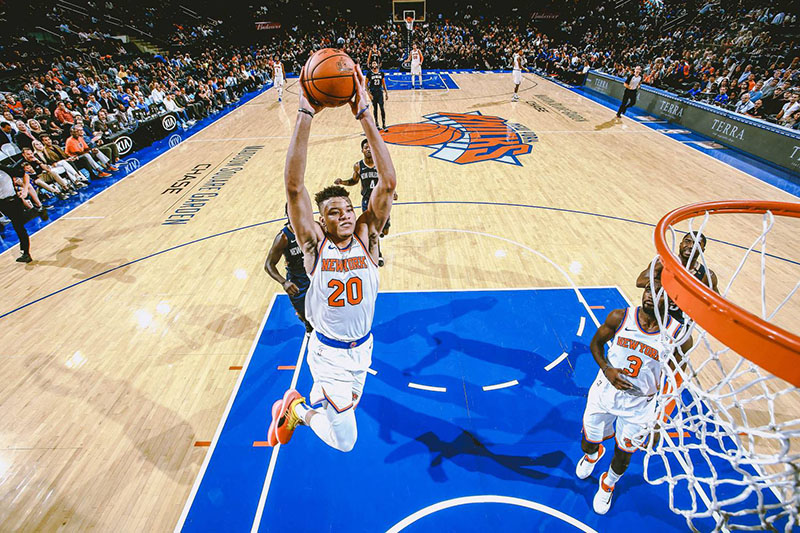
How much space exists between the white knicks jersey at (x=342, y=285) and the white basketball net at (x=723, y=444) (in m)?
1.91

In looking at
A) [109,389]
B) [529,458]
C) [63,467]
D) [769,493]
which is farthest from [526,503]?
[109,389]

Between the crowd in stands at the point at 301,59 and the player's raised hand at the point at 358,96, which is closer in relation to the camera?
the player's raised hand at the point at 358,96

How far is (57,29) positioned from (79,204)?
58.0ft

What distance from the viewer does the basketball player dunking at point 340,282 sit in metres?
2.79

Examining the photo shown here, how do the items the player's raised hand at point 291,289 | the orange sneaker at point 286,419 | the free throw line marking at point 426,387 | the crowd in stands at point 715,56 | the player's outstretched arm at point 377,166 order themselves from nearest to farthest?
the player's outstretched arm at point 377,166, the orange sneaker at point 286,419, the player's raised hand at point 291,289, the free throw line marking at point 426,387, the crowd in stands at point 715,56

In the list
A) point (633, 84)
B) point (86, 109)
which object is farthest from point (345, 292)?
point (633, 84)

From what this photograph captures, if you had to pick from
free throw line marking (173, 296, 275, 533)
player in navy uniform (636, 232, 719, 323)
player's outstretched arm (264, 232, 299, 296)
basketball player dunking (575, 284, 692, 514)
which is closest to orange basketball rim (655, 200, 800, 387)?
player in navy uniform (636, 232, 719, 323)

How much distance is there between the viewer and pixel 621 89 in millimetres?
17031

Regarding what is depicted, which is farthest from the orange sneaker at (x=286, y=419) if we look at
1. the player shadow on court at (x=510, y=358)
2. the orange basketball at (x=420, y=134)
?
A: the orange basketball at (x=420, y=134)

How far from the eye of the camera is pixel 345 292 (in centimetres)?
297

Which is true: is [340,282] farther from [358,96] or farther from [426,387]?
[426,387]

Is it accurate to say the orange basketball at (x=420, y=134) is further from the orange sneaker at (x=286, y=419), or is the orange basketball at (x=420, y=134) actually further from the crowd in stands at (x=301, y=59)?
the orange sneaker at (x=286, y=419)

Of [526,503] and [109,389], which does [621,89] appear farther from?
[109,389]

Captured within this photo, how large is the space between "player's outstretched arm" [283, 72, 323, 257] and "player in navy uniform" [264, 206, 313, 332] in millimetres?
1013
